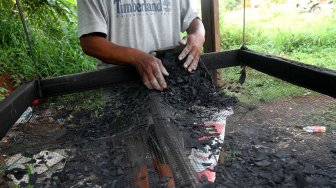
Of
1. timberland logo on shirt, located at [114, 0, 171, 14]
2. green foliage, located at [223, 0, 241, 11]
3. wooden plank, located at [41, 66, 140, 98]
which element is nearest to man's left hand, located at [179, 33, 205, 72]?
wooden plank, located at [41, 66, 140, 98]

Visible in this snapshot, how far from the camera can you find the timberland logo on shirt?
4.83 ft

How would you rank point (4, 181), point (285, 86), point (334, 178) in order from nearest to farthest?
1. point (334, 178)
2. point (4, 181)
3. point (285, 86)

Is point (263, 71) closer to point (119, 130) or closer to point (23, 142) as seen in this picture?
point (119, 130)

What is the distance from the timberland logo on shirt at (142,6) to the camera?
4.83 ft

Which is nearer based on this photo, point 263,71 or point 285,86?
point 285,86

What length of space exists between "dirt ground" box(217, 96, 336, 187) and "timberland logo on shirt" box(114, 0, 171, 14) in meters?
0.75

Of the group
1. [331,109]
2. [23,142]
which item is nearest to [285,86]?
[331,109]

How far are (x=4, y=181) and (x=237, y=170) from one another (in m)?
0.56

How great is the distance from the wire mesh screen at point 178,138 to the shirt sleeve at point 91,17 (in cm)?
30

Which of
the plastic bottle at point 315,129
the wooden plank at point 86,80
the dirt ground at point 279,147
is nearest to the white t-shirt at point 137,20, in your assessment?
the wooden plank at point 86,80

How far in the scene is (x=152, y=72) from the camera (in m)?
1.12

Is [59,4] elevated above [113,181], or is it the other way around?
[59,4]

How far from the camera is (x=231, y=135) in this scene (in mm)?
833

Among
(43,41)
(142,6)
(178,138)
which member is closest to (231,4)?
(43,41)
